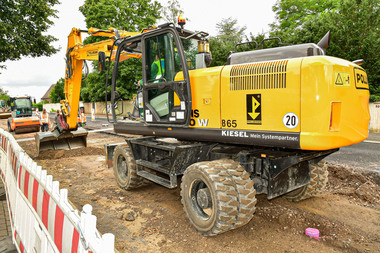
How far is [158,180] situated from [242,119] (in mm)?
2018

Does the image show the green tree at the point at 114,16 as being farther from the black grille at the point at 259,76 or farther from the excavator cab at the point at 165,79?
the black grille at the point at 259,76

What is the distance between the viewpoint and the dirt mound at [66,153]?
896cm

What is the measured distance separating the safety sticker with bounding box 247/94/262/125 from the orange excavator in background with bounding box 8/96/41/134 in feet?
58.3

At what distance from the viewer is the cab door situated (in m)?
4.18

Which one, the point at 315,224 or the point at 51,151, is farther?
the point at 51,151

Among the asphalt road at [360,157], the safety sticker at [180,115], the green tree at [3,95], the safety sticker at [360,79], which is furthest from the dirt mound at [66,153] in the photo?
the green tree at [3,95]

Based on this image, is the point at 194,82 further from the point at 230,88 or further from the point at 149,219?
the point at 149,219

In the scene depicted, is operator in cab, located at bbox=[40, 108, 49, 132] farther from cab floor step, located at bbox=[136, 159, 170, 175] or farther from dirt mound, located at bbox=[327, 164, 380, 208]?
dirt mound, located at bbox=[327, 164, 380, 208]

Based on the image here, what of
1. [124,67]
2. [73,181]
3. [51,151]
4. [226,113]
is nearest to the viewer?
[226,113]

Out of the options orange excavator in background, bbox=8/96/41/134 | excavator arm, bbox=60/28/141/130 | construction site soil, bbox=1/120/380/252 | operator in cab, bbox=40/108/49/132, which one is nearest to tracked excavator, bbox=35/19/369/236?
construction site soil, bbox=1/120/380/252

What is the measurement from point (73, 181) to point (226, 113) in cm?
442

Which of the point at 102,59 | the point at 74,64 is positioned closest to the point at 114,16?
the point at 74,64

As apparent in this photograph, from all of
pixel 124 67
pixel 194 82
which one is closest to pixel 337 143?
pixel 194 82

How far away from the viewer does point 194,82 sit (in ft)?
13.6
